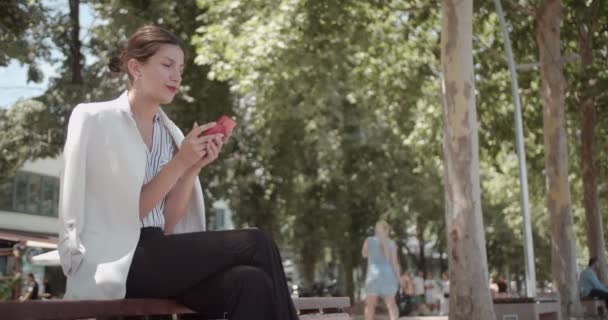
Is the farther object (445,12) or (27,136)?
(27,136)

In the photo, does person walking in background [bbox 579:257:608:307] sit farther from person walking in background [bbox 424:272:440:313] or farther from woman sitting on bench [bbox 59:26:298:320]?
woman sitting on bench [bbox 59:26:298:320]

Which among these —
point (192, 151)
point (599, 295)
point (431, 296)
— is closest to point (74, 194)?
point (192, 151)

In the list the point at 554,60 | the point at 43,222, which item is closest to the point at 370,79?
the point at 554,60

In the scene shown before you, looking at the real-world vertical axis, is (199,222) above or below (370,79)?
below

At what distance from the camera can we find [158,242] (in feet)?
9.52

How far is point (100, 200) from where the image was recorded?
9.71ft

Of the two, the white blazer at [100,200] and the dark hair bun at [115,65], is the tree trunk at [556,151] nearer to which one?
the dark hair bun at [115,65]

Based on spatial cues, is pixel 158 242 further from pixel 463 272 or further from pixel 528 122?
pixel 528 122

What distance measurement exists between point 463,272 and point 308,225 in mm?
24648

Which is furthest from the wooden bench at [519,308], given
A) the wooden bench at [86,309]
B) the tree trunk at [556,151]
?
the wooden bench at [86,309]

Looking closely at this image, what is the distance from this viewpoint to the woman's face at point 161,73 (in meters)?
3.29

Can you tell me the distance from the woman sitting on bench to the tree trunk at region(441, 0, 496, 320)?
982 centimetres

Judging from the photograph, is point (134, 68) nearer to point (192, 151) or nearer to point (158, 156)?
point (158, 156)

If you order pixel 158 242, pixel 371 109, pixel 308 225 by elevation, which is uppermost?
pixel 371 109
